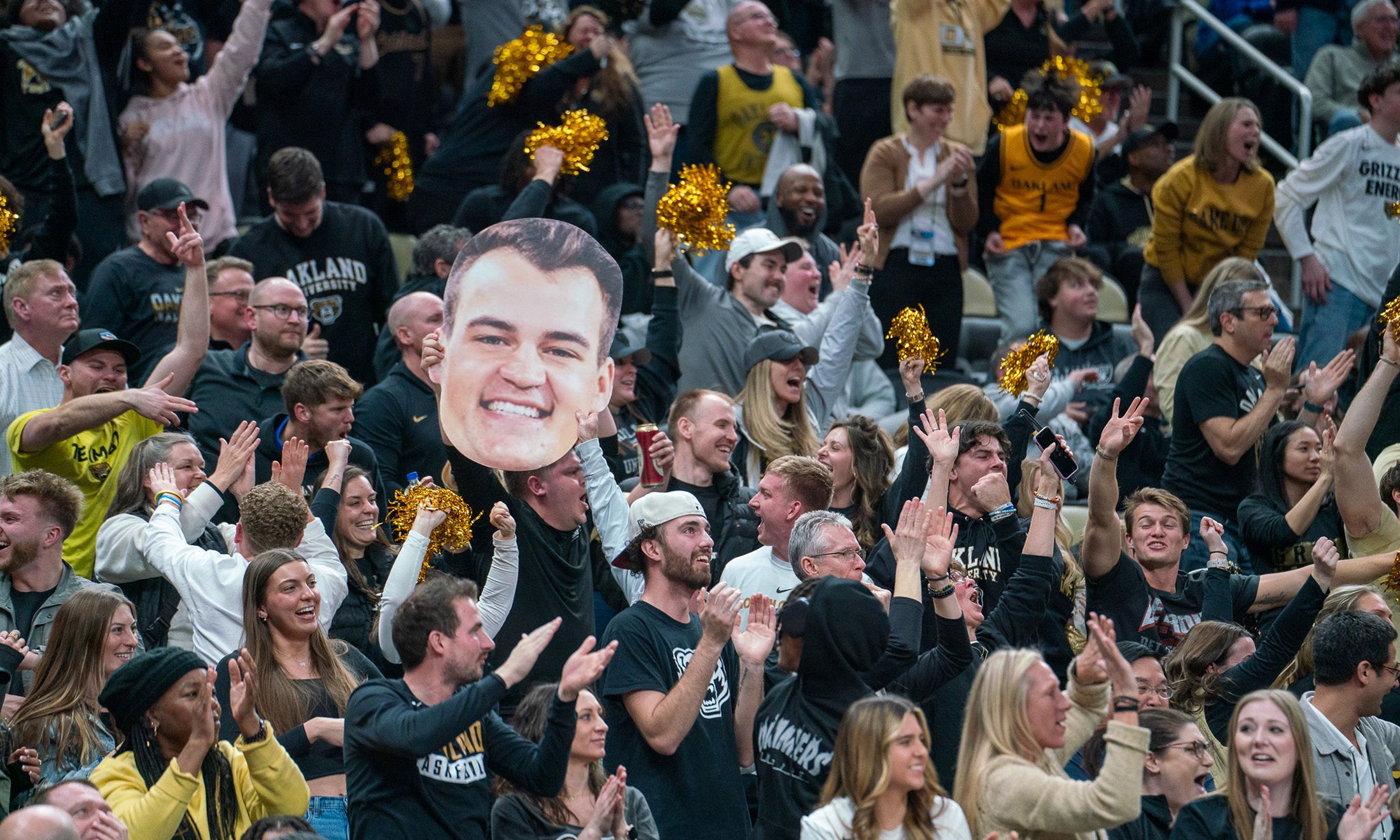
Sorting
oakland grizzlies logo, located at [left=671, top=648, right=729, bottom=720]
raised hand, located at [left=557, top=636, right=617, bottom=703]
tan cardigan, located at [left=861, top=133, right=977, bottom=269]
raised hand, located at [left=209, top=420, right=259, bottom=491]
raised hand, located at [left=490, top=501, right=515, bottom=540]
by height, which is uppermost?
raised hand, located at [left=557, top=636, right=617, bottom=703]

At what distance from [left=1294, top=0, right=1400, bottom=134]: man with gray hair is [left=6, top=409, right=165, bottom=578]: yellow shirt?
9425 mm

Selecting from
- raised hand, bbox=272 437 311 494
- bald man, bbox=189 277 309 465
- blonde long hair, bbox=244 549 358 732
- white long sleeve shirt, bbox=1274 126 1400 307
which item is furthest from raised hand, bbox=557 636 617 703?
white long sleeve shirt, bbox=1274 126 1400 307

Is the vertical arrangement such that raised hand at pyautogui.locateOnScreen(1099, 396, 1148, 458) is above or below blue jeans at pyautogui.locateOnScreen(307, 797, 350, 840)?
above

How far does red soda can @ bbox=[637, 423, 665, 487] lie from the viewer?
23.9 ft

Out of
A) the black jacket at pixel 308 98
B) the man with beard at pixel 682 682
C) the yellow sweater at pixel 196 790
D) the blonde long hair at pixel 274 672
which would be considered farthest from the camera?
the black jacket at pixel 308 98

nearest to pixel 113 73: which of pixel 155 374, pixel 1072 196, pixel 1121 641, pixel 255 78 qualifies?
pixel 255 78

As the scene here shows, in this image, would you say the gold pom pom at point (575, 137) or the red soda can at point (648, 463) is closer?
the red soda can at point (648, 463)

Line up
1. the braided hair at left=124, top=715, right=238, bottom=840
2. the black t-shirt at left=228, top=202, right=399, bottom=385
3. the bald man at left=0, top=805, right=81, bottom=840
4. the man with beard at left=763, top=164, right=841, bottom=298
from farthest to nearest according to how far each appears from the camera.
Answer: the man with beard at left=763, top=164, right=841, bottom=298 → the black t-shirt at left=228, top=202, right=399, bottom=385 → the braided hair at left=124, top=715, right=238, bottom=840 → the bald man at left=0, top=805, right=81, bottom=840

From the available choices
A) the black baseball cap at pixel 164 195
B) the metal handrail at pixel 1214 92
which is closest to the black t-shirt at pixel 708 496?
the black baseball cap at pixel 164 195

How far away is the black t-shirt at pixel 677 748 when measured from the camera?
586 cm

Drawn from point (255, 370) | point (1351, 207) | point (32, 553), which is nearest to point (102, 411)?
point (32, 553)

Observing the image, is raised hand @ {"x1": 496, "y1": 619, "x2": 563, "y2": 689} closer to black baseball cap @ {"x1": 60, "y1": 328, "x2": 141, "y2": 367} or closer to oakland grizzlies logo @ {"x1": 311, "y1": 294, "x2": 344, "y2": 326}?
black baseball cap @ {"x1": 60, "y1": 328, "x2": 141, "y2": 367}

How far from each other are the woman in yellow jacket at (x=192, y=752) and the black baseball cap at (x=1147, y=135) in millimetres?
8906

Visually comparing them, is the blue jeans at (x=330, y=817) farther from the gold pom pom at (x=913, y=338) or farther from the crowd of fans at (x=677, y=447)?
the gold pom pom at (x=913, y=338)
